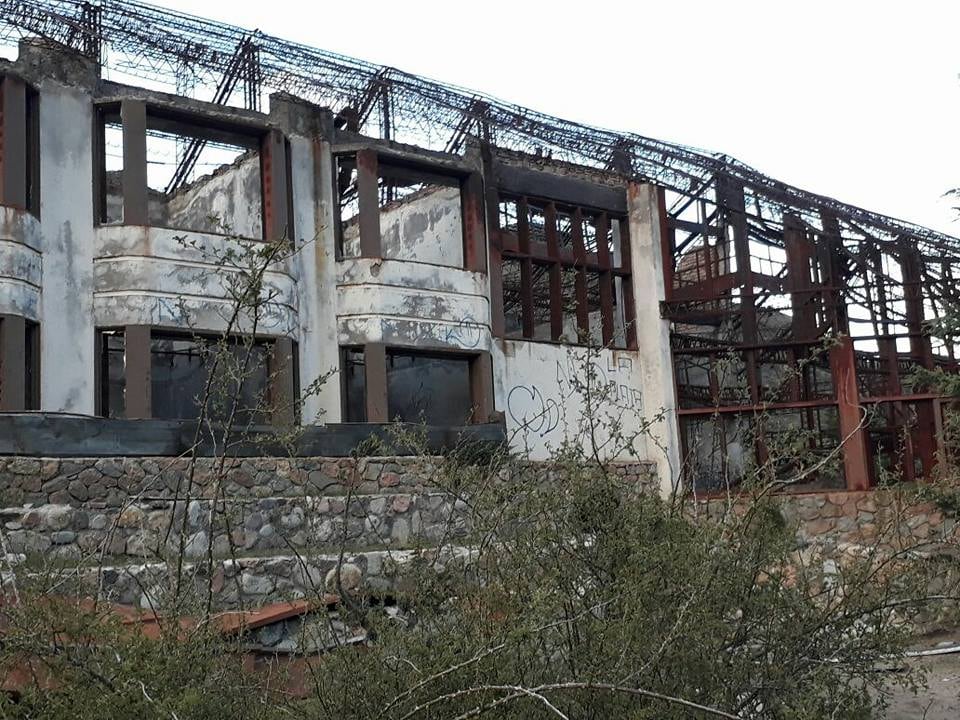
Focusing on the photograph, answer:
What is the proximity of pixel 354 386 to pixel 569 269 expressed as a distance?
5.01 metres

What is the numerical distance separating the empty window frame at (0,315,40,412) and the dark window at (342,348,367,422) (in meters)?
4.80

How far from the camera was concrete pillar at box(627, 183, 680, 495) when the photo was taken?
69.3 ft

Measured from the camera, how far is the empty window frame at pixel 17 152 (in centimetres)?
1505

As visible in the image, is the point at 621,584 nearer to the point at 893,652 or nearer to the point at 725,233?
the point at 893,652

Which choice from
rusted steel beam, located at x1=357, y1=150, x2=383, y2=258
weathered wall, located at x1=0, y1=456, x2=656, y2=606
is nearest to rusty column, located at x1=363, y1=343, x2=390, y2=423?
rusted steel beam, located at x1=357, y1=150, x2=383, y2=258

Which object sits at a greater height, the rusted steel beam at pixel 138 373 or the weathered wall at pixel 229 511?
the rusted steel beam at pixel 138 373

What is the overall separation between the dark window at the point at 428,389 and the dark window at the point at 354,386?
2.64 feet

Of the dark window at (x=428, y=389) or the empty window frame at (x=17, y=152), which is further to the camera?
the dark window at (x=428, y=389)

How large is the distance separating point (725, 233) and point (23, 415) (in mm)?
16677

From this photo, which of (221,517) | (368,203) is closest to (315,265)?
(368,203)

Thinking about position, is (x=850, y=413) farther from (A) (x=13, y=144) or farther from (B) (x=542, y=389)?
(A) (x=13, y=144)

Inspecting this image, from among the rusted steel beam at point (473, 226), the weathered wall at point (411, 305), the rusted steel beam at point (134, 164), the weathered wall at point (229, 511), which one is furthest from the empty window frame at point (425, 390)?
the weathered wall at point (229, 511)

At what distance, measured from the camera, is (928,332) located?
1298cm

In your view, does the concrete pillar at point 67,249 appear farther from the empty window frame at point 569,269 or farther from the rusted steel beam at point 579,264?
the rusted steel beam at point 579,264
